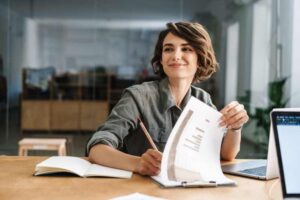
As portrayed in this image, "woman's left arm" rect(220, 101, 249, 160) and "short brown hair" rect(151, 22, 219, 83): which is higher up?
"short brown hair" rect(151, 22, 219, 83)

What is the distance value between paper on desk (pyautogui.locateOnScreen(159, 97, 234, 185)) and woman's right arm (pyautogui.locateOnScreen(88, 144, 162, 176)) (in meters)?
0.07

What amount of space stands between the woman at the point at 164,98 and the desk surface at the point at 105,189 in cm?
22

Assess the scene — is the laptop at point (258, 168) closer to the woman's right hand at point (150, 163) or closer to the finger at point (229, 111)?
the finger at point (229, 111)

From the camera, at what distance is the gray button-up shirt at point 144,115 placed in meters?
1.50

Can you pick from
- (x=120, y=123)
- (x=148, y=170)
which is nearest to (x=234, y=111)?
(x=148, y=170)

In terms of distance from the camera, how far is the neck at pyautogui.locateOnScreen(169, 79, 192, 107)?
164 centimetres

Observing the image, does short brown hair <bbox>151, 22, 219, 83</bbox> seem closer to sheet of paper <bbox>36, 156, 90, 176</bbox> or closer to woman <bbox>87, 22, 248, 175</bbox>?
woman <bbox>87, 22, 248, 175</bbox>

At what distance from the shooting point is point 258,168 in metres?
1.41

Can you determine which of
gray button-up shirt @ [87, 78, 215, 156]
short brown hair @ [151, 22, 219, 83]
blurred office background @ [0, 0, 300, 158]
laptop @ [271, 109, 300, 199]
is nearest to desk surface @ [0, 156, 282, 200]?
laptop @ [271, 109, 300, 199]

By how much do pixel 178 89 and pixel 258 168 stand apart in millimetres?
461

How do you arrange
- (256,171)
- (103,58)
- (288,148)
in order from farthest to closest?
(103,58), (256,171), (288,148)

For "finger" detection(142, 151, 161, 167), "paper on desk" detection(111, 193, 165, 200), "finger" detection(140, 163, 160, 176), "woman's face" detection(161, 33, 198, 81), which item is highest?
"woman's face" detection(161, 33, 198, 81)

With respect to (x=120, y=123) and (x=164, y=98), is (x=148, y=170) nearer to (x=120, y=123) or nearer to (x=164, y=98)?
(x=120, y=123)

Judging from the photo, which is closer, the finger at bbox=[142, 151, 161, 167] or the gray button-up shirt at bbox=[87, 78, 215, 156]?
the finger at bbox=[142, 151, 161, 167]
